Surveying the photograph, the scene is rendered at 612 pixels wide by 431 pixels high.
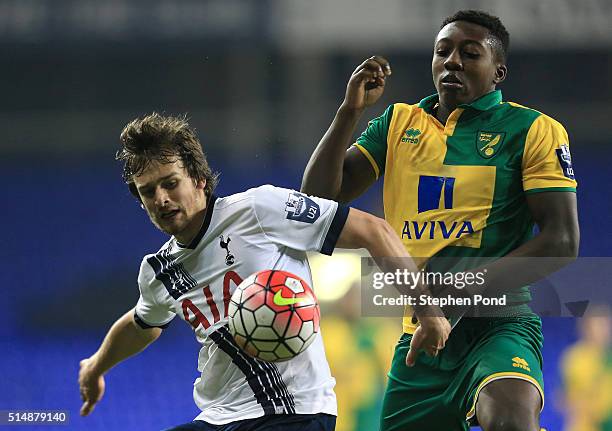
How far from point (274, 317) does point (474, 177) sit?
90cm

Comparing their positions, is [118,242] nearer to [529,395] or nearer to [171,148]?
[171,148]

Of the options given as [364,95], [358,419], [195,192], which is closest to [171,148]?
[195,192]

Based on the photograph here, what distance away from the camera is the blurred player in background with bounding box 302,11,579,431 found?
2881 millimetres

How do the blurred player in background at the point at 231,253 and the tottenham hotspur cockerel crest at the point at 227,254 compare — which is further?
the tottenham hotspur cockerel crest at the point at 227,254

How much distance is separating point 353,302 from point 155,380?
2.03 m

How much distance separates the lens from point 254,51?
6848 millimetres

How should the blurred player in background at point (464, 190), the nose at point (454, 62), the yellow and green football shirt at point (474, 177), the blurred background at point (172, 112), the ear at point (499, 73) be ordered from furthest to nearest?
the blurred background at point (172, 112) → the ear at point (499, 73) → the nose at point (454, 62) → the yellow and green football shirt at point (474, 177) → the blurred player in background at point (464, 190)

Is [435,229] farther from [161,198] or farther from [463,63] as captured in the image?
[161,198]

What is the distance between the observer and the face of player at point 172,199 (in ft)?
9.11

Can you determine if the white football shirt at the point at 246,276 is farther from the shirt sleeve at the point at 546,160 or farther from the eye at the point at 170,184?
the shirt sleeve at the point at 546,160

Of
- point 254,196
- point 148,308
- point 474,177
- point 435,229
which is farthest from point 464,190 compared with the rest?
Answer: point 148,308

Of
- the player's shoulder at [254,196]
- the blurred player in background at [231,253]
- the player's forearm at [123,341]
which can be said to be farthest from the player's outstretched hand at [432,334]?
the player's forearm at [123,341]

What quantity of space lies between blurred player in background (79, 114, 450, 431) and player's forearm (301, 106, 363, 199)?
39cm

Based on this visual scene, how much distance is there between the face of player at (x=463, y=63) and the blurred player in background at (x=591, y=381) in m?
1.94
